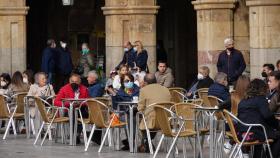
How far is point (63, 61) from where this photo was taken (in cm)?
2981

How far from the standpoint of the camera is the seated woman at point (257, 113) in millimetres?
16391

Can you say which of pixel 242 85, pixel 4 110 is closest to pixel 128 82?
pixel 4 110

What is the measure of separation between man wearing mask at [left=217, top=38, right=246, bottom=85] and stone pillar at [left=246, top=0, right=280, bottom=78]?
0.55 m

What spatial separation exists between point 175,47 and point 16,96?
40.1 feet

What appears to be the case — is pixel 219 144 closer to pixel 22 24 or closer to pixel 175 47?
pixel 22 24

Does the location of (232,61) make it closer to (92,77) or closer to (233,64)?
(233,64)

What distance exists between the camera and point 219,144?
17812mm

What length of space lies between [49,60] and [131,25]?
2170mm

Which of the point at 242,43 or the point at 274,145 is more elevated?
the point at 242,43

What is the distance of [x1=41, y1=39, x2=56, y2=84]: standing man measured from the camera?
1156 inches

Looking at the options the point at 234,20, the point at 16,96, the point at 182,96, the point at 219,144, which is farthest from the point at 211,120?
the point at 234,20

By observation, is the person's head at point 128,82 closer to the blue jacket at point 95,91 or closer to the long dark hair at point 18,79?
the blue jacket at point 95,91

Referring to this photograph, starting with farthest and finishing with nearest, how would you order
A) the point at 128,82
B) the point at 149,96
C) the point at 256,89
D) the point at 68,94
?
1. the point at 68,94
2. the point at 128,82
3. the point at 149,96
4. the point at 256,89

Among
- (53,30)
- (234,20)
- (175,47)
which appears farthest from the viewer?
(53,30)
